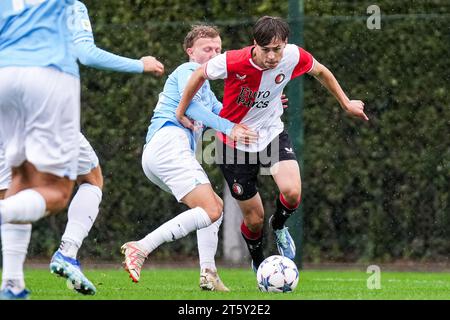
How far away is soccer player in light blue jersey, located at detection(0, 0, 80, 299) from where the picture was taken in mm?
5059

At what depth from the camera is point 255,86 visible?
22.9ft

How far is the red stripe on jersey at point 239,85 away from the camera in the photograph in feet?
22.5

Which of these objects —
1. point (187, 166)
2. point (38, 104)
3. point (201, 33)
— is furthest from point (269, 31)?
point (38, 104)

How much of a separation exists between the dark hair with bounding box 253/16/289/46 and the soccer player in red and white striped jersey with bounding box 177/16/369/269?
→ 29 millimetres

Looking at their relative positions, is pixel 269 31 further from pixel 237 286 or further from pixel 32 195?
pixel 32 195

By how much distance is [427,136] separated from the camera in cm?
952

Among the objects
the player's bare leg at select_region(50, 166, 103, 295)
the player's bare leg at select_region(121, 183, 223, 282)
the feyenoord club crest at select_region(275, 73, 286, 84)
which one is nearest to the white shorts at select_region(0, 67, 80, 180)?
the player's bare leg at select_region(50, 166, 103, 295)

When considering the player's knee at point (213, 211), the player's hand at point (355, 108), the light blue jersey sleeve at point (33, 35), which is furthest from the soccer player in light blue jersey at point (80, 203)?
the player's hand at point (355, 108)

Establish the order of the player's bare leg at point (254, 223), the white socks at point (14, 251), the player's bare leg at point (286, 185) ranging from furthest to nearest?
the player's bare leg at point (254, 223) < the player's bare leg at point (286, 185) < the white socks at point (14, 251)

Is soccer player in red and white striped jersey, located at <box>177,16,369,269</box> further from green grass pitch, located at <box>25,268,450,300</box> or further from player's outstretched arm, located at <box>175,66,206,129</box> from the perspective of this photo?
green grass pitch, located at <box>25,268,450,300</box>

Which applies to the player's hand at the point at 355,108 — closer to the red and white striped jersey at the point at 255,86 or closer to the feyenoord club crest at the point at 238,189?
the red and white striped jersey at the point at 255,86

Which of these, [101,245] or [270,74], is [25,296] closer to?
[270,74]

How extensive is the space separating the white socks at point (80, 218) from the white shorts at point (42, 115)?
3.22 ft

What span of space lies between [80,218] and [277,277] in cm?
124
